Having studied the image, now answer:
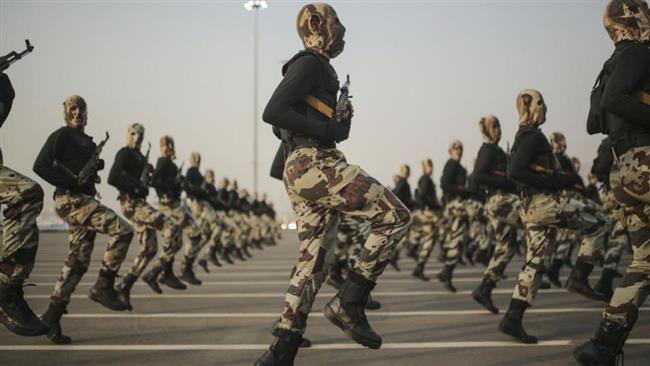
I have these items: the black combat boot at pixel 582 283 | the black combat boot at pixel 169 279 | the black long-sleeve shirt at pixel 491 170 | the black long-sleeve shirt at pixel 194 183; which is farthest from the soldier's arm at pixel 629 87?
the black long-sleeve shirt at pixel 194 183

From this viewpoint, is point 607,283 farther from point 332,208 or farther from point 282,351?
point 282,351

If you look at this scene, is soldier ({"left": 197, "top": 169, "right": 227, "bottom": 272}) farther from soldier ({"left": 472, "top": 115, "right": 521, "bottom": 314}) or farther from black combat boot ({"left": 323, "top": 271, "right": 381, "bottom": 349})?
black combat boot ({"left": 323, "top": 271, "right": 381, "bottom": 349})

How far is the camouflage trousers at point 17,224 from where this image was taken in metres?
4.47

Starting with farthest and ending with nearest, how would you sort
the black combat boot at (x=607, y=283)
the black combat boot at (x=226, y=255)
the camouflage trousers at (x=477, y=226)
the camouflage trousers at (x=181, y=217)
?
1. the black combat boot at (x=226, y=255)
2. the camouflage trousers at (x=477, y=226)
3. the camouflage trousers at (x=181, y=217)
4. the black combat boot at (x=607, y=283)

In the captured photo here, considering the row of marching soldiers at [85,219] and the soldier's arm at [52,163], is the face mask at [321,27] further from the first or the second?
the soldier's arm at [52,163]

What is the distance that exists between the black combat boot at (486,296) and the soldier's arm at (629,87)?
10.8ft

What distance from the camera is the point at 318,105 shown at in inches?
151

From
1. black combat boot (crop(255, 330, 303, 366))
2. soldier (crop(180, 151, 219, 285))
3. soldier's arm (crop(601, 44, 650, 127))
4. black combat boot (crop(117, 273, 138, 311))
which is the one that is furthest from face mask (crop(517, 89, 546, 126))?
soldier (crop(180, 151, 219, 285))

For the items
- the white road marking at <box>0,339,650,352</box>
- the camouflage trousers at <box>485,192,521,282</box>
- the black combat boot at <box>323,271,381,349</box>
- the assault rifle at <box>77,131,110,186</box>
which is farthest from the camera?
the camouflage trousers at <box>485,192,521,282</box>

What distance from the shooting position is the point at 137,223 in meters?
8.26

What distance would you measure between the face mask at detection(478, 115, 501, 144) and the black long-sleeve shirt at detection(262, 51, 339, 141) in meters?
4.78

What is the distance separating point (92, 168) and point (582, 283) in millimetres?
5193

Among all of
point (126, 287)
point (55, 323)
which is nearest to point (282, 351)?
point (55, 323)

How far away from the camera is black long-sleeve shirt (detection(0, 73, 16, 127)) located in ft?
14.8
